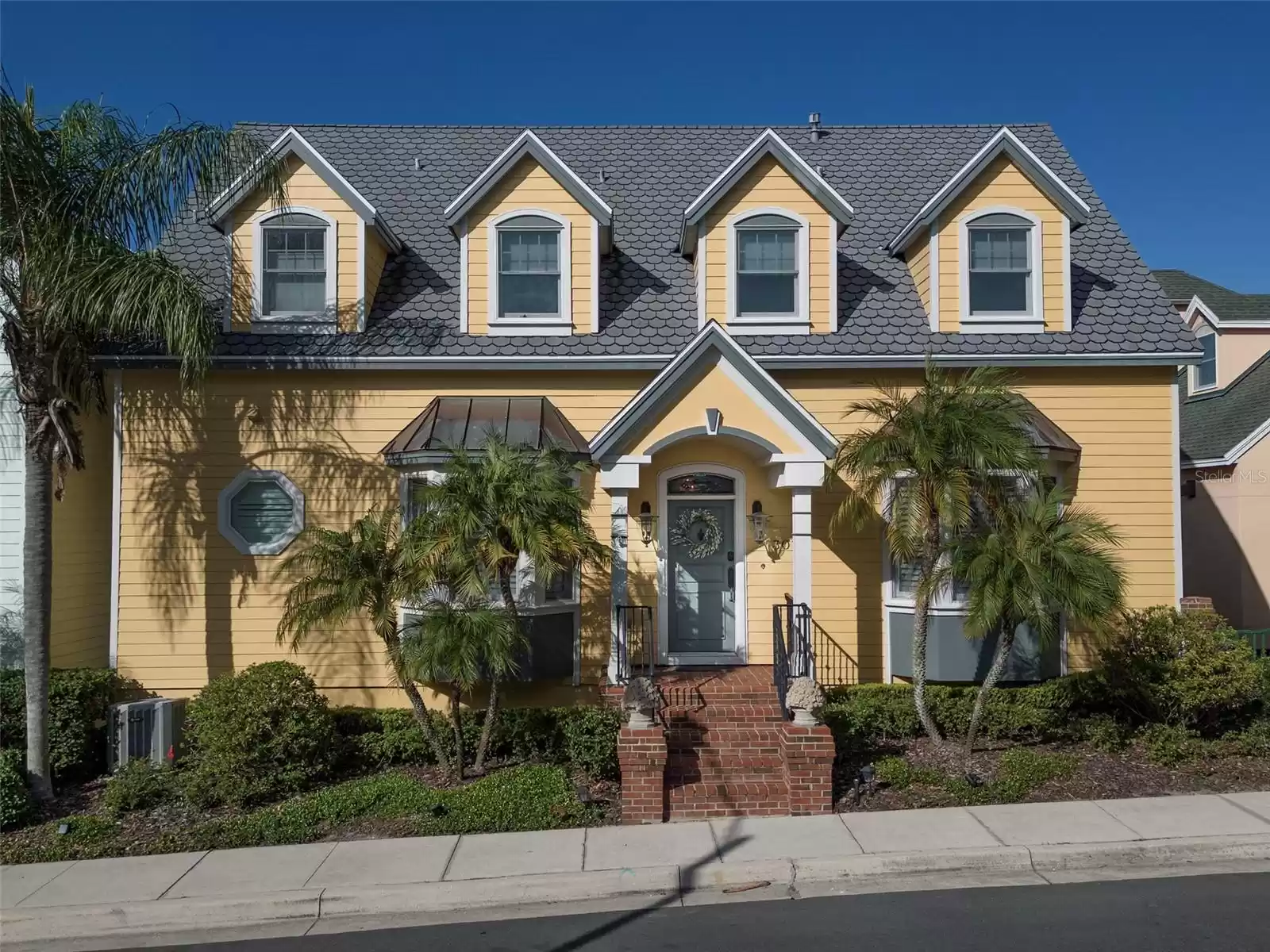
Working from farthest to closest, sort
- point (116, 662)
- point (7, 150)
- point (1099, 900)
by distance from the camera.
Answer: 1. point (116, 662)
2. point (7, 150)
3. point (1099, 900)

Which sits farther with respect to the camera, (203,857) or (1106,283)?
(1106,283)

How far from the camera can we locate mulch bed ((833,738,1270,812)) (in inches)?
352

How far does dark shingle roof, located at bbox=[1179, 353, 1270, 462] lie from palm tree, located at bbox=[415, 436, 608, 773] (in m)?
12.0

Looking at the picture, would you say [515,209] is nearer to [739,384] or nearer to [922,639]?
[739,384]

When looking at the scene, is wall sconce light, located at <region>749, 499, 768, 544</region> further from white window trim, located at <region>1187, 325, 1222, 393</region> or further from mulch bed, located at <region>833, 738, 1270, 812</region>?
white window trim, located at <region>1187, 325, 1222, 393</region>

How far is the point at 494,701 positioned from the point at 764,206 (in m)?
7.30

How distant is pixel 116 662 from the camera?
37.1 ft

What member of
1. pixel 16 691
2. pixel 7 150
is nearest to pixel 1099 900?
pixel 16 691

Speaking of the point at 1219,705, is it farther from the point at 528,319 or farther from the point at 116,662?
the point at 116,662

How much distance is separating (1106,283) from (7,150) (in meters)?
13.3

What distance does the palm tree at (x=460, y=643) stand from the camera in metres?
9.02

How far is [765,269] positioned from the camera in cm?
1224

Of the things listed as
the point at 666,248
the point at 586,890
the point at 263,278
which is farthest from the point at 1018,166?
the point at 586,890

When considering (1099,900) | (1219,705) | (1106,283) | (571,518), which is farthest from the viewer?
(1106,283)
